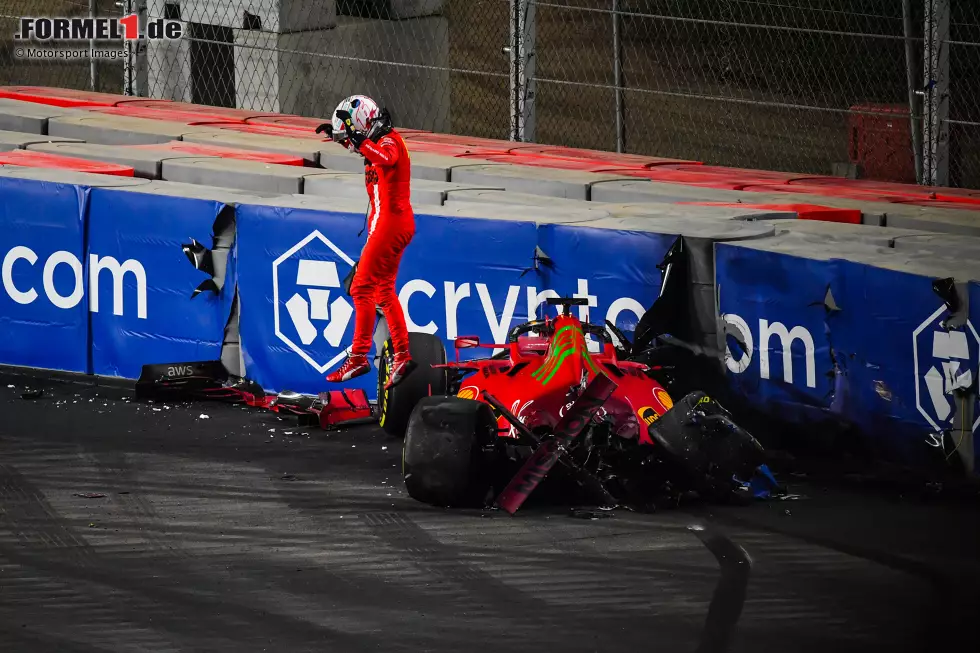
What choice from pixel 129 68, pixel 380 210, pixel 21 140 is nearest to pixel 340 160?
pixel 21 140

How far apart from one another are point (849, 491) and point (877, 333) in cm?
92

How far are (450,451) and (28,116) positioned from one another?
10.4 meters

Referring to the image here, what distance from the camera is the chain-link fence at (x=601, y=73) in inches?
658

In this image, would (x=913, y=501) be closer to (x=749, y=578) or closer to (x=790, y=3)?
(x=749, y=578)

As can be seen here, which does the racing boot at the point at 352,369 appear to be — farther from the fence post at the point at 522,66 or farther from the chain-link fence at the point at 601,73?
the fence post at the point at 522,66

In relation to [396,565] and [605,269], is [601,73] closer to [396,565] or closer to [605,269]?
[605,269]

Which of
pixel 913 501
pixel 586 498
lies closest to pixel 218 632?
pixel 586 498

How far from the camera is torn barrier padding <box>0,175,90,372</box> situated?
1219cm

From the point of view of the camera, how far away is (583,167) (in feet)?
49.5

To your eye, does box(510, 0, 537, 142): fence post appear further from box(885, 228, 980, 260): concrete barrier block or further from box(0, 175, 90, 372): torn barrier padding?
box(885, 228, 980, 260): concrete barrier block

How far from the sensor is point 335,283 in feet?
37.3

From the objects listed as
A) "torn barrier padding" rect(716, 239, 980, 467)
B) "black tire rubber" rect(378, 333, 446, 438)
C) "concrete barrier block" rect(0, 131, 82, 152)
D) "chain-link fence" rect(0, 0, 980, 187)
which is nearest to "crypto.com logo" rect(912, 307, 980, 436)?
"torn barrier padding" rect(716, 239, 980, 467)

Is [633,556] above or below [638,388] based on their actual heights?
below

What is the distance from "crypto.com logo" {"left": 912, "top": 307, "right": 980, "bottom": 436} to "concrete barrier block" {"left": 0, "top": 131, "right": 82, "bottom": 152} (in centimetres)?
887
